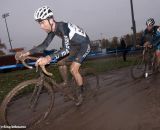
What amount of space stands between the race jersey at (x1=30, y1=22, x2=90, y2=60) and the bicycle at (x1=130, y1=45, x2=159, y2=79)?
4.46 meters

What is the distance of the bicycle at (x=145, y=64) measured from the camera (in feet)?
36.4

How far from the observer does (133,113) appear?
21.3 ft

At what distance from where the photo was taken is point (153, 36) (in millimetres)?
10953

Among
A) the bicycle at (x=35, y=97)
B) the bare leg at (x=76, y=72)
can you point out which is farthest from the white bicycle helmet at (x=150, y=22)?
the bicycle at (x=35, y=97)

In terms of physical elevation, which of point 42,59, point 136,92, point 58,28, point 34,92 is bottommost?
point 136,92

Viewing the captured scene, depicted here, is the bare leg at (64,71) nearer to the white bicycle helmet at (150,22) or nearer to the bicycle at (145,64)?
the bicycle at (145,64)

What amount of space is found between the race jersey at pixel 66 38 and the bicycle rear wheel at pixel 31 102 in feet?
2.18

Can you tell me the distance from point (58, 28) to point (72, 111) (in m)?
1.87

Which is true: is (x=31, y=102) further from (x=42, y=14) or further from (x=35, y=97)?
(x=42, y=14)

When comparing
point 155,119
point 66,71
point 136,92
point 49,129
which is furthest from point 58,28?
point 136,92

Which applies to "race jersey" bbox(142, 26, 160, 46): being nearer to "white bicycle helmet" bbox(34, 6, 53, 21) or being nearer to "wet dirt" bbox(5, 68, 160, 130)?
"wet dirt" bbox(5, 68, 160, 130)

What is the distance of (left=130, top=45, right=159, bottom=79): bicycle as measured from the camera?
1109cm

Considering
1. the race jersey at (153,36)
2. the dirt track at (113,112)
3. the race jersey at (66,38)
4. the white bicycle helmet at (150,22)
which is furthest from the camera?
the race jersey at (153,36)

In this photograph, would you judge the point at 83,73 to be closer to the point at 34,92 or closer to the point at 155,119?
the point at 34,92
